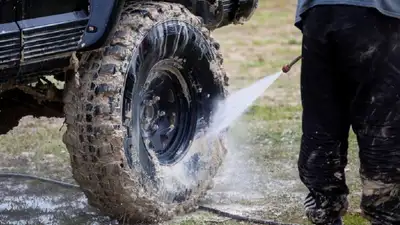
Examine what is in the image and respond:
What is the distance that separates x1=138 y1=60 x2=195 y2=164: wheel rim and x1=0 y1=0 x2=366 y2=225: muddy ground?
411 mm

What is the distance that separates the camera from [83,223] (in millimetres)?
4750

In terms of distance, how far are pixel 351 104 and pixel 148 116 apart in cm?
149

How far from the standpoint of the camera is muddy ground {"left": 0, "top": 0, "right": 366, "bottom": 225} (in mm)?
4954

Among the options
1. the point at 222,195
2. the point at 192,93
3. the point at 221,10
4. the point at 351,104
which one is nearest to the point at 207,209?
the point at 222,195

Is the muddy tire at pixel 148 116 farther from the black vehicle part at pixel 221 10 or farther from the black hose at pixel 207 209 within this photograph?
the black vehicle part at pixel 221 10

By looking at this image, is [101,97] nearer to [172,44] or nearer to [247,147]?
[172,44]

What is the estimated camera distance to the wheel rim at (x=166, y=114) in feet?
15.9

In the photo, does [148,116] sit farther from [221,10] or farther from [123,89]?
[221,10]

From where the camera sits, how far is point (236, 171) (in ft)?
19.6

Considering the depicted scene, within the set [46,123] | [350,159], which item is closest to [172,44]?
[350,159]

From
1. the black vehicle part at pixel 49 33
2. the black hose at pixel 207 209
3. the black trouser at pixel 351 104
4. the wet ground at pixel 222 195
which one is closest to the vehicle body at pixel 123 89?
the black vehicle part at pixel 49 33

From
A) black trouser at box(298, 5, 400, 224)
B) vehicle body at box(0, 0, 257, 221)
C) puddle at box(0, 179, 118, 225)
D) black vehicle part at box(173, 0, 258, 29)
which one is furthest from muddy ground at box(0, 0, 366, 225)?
black vehicle part at box(173, 0, 258, 29)

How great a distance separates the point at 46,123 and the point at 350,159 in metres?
2.70

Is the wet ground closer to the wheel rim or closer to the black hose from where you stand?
the black hose
